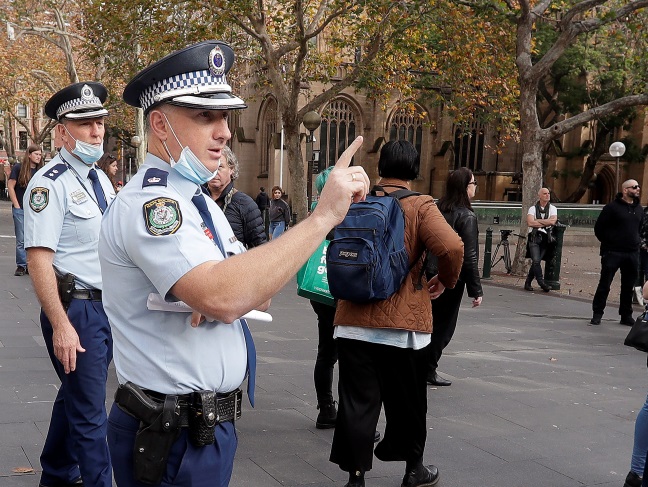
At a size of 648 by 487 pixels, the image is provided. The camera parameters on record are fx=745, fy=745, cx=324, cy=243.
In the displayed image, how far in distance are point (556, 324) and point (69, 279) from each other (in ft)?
27.5

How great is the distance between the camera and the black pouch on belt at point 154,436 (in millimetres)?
2139

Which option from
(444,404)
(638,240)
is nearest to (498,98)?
(638,240)

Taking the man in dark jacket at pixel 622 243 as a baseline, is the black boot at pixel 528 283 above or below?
below

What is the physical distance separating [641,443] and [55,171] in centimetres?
359

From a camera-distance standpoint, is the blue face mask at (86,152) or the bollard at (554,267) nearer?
the blue face mask at (86,152)

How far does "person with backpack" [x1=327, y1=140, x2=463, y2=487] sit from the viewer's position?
426cm

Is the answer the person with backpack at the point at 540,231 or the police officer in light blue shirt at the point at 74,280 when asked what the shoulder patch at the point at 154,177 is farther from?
the person with backpack at the point at 540,231

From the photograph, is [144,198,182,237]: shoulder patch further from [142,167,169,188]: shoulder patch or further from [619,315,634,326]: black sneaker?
[619,315,634,326]: black sneaker

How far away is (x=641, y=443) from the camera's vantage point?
433 cm

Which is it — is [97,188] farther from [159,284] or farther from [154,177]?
[159,284]

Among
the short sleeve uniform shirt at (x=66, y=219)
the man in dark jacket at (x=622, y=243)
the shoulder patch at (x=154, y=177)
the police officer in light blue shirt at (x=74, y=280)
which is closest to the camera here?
the shoulder patch at (x=154, y=177)

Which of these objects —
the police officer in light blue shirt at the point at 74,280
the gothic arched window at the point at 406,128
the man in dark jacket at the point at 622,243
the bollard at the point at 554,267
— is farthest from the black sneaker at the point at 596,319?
the gothic arched window at the point at 406,128

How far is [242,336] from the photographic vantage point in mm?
2350

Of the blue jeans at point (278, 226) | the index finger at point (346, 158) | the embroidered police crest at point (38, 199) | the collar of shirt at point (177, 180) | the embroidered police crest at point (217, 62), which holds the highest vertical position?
the embroidered police crest at point (217, 62)
